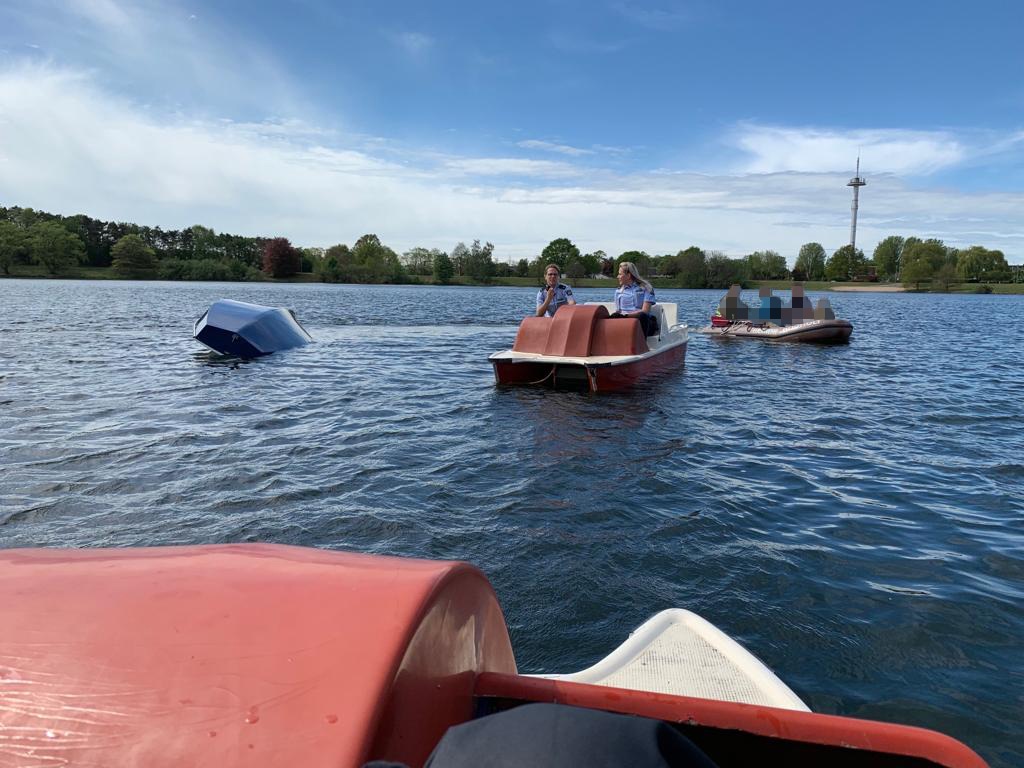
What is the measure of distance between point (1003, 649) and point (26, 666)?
5.03 metres

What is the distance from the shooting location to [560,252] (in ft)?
526

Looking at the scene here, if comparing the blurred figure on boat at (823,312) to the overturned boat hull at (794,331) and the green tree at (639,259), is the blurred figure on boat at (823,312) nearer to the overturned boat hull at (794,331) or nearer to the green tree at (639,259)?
the overturned boat hull at (794,331)

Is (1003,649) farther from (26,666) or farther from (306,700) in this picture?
(26,666)

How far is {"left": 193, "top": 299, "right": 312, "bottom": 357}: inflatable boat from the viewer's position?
16359 millimetres

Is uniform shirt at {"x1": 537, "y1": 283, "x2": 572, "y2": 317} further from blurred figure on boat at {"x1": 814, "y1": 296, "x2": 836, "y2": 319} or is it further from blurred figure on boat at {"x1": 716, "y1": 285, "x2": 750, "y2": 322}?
blurred figure on boat at {"x1": 814, "y1": 296, "x2": 836, "y2": 319}

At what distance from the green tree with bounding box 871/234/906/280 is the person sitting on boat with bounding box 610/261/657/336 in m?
160

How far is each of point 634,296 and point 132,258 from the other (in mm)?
123381

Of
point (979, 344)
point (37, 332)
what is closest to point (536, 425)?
point (37, 332)

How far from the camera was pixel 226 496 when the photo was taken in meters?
6.46

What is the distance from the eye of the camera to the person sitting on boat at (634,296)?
1371 cm

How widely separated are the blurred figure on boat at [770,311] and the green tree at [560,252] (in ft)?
425

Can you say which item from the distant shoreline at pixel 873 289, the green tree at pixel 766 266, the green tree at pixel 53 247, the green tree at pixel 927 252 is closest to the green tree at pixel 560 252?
the green tree at pixel 766 266

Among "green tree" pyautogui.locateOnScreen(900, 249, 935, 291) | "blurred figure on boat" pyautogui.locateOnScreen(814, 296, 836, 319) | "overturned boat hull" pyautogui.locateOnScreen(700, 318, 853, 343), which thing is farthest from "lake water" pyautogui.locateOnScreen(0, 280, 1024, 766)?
"green tree" pyautogui.locateOnScreen(900, 249, 935, 291)

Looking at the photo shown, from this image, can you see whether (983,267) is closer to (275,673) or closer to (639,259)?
(639,259)
